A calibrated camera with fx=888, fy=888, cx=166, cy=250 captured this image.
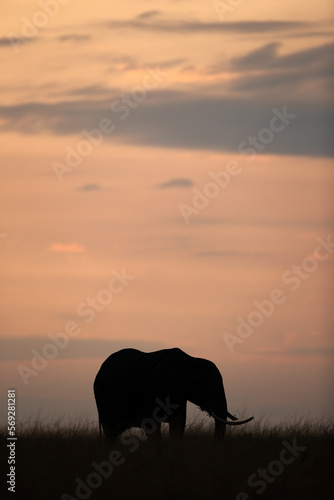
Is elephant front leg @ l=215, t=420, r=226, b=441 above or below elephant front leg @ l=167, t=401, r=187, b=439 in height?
below

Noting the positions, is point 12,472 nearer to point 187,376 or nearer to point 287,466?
point 287,466

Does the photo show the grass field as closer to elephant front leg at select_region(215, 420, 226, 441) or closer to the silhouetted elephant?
elephant front leg at select_region(215, 420, 226, 441)

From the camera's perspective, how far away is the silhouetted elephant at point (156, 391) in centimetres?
1977

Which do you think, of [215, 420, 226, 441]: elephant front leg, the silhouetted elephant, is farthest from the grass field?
the silhouetted elephant

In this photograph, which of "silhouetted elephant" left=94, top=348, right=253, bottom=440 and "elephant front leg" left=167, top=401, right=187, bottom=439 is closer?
"elephant front leg" left=167, top=401, right=187, bottom=439

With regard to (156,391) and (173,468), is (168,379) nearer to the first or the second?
(156,391)

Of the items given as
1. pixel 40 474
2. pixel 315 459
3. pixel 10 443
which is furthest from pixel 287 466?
pixel 10 443

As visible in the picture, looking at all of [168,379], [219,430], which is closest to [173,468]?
[219,430]

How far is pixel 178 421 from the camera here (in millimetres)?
19469

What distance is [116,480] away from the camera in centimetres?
1398

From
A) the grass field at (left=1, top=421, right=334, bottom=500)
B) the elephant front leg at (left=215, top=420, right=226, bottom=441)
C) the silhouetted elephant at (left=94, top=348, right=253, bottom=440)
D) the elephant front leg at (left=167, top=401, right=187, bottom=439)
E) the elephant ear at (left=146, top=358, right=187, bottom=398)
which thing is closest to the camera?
the grass field at (left=1, top=421, right=334, bottom=500)

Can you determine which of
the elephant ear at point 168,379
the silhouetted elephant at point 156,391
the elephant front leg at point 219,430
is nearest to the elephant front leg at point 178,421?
the silhouetted elephant at point 156,391

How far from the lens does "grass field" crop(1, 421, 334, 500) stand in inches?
531

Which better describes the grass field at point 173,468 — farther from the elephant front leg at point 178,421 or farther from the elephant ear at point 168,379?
the elephant ear at point 168,379
